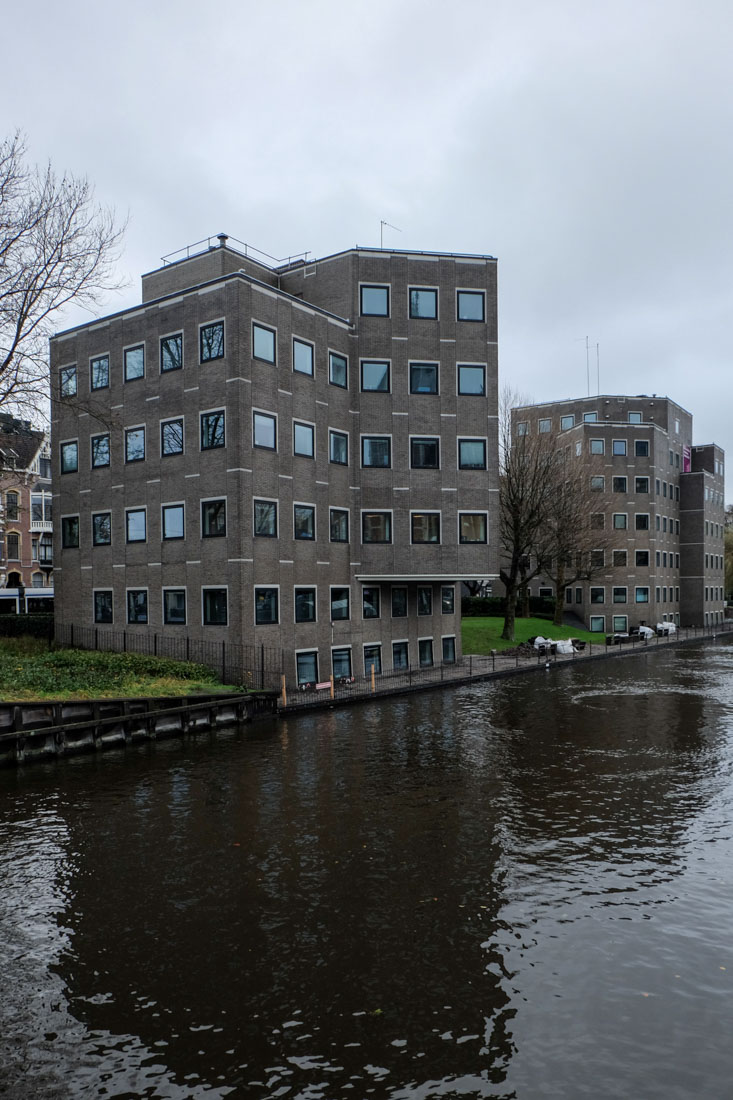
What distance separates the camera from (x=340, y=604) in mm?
36812

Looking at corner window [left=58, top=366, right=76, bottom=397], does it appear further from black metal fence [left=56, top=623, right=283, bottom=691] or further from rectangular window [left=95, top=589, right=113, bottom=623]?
black metal fence [left=56, top=623, right=283, bottom=691]

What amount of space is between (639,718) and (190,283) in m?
29.4

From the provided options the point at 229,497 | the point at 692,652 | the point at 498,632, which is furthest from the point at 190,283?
the point at 692,652

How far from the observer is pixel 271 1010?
8.89 metres

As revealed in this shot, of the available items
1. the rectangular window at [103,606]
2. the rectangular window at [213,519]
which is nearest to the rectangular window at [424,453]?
the rectangular window at [213,519]

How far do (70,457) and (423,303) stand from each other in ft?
65.3

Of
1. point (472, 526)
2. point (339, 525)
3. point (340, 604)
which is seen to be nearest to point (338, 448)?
point (339, 525)

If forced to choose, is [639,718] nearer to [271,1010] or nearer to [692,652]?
[271,1010]

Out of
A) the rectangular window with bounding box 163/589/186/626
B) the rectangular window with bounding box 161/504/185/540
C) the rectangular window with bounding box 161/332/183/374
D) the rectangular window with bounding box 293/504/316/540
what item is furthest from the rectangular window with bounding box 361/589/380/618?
the rectangular window with bounding box 161/332/183/374

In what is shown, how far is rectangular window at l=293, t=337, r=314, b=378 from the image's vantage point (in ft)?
114

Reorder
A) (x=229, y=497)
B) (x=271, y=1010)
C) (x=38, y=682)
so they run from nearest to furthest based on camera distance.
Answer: (x=271, y=1010), (x=38, y=682), (x=229, y=497)

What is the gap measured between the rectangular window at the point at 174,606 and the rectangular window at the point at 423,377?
51.7 ft

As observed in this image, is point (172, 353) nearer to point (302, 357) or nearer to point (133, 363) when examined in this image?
point (133, 363)

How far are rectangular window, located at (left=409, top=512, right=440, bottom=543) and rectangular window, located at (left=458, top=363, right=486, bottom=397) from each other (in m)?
6.68
